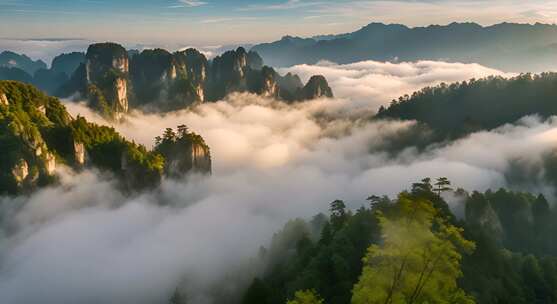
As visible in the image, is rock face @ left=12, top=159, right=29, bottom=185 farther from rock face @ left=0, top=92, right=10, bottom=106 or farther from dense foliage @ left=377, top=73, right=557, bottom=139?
dense foliage @ left=377, top=73, right=557, bottom=139

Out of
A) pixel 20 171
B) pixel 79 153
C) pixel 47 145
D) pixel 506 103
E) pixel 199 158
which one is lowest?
pixel 199 158

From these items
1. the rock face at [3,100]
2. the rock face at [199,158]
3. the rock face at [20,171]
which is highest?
the rock face at [3,100]

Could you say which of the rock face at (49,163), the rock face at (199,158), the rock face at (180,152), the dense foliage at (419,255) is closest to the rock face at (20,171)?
the rock face at (49,163)

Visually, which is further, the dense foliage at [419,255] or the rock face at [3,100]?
the rock face at [3,100]

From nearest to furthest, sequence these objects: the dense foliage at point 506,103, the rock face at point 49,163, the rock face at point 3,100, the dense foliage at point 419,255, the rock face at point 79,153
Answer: the dense foliage at point 419,255, the rock face at point 49,163, the rock face at point 3,100, the rock face at point 79,153, the dense foliage at point 506,103

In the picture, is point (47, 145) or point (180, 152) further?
point (180, 152)

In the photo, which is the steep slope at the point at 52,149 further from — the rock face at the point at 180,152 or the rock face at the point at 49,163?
the rock face at the point at 180,152

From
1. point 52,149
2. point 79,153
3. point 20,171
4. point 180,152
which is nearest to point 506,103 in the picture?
point 180,152

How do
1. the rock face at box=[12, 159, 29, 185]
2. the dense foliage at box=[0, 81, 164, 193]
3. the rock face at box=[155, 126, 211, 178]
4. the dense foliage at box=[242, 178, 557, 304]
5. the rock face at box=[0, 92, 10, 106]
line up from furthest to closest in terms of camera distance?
the rock face at box=[155, 126, 211, 178] → the rock face at box=[0, 92, 10, 106] → the dense foliage at box=[0, 81, 164, 193] → the rock face at box=[12, 159, 29, 185] → the dense foliage at box=[242, 178, 557, 304]

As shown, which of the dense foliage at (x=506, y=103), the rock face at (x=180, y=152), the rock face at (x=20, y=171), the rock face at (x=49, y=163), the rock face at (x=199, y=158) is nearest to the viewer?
the rock face at (x=20, y=171)

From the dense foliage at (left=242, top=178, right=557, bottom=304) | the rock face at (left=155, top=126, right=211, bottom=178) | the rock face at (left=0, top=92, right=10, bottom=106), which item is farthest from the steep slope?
the dense foliage at (left=242, top=178, right=557, bottom=304)

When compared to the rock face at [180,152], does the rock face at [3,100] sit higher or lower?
higher

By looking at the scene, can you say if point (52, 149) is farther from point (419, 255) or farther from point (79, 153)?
point (419, 255)
